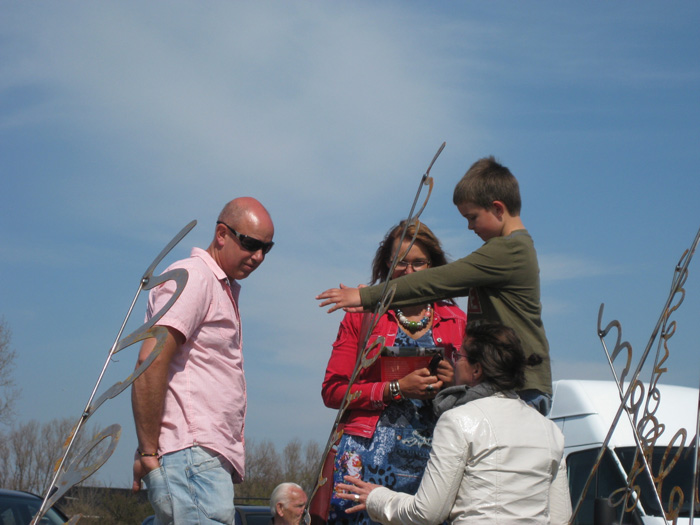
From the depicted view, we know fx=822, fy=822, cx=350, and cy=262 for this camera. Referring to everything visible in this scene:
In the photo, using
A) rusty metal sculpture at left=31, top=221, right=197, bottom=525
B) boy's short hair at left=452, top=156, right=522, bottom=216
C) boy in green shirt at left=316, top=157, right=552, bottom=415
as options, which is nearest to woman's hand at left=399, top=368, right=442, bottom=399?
boy in green shirt at left=316, top=157, right=552, bottom=415

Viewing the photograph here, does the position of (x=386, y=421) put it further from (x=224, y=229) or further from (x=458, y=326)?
(x=224, y=229)

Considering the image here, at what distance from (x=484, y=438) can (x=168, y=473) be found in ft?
3.85

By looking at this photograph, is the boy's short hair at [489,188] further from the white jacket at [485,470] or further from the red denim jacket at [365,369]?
the white jacket at [485,470]

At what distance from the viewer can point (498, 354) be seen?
2939mm

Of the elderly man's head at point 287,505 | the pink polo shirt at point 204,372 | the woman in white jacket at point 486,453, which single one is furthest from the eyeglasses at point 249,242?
the elderly man's head at point 287,505

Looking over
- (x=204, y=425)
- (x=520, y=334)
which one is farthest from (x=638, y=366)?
(x=204, y=425)

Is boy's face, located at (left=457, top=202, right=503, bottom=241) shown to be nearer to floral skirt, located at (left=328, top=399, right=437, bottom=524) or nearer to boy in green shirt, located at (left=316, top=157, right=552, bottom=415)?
boy in green shirt, located at (left=316, top=157, right=552, bottom=415)

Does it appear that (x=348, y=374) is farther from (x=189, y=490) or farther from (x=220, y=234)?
(x=189, y=490)

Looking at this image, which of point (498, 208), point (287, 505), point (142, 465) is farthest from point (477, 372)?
point (287, 505)

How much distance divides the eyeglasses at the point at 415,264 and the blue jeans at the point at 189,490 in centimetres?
127

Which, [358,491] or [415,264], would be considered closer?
[358,491]

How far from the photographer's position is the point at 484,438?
2801mm

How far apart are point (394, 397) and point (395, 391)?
3 cm

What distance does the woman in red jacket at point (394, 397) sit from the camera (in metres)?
3.48
